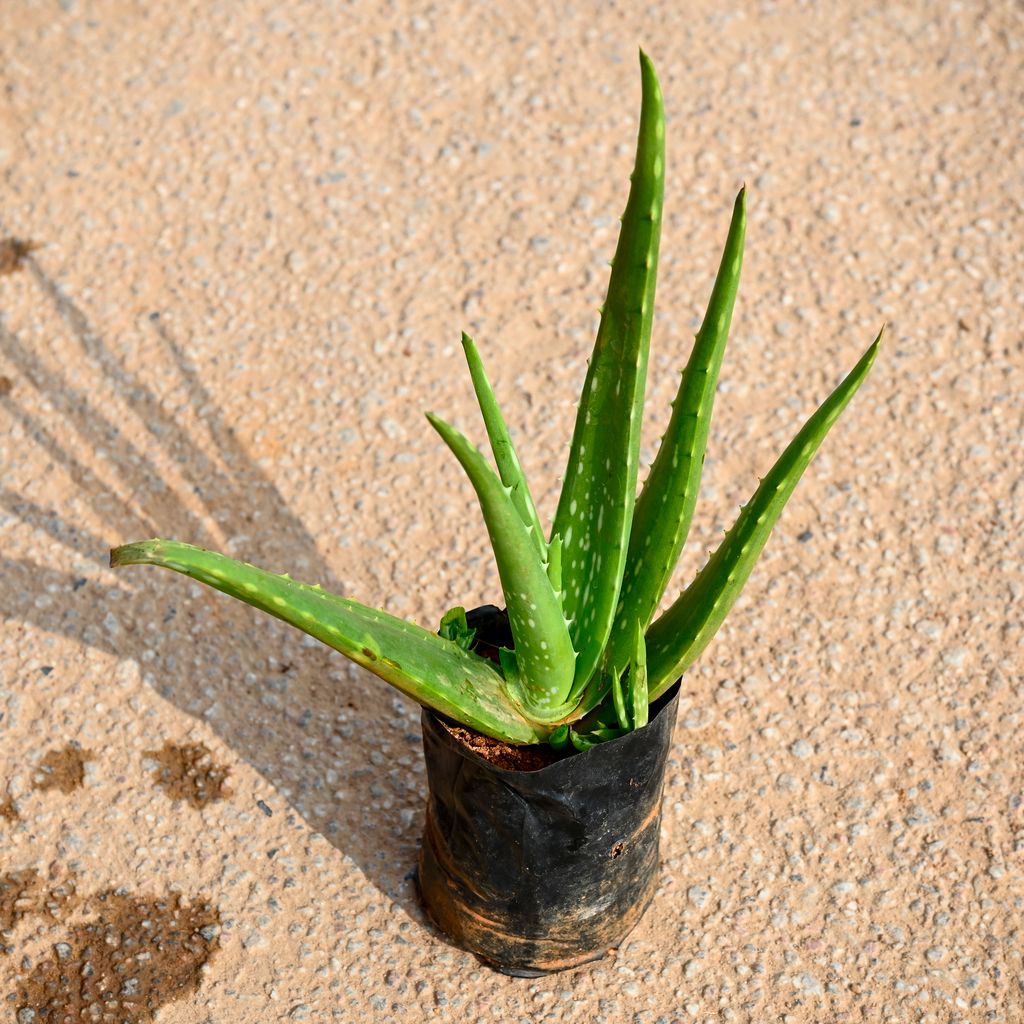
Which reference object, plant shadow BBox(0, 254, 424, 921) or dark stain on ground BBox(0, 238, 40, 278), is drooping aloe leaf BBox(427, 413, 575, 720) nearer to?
plant shadow BBox(0, 254, 424, 921)

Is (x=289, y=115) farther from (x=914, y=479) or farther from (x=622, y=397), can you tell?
(x=622, y=397)

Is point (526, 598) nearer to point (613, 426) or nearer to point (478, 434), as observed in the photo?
point (613, 426)

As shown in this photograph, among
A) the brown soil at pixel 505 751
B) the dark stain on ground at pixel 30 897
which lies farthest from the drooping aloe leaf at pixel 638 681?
the dark stain on ground at pixel 30 897

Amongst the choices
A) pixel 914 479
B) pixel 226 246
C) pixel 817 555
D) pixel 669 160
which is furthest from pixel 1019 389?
pixel 226 246

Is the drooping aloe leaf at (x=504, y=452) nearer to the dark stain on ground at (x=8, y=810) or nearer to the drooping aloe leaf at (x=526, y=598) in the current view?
the drooping aloe leaf at (x=526, y=598)

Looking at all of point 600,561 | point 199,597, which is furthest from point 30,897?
point 600,561
